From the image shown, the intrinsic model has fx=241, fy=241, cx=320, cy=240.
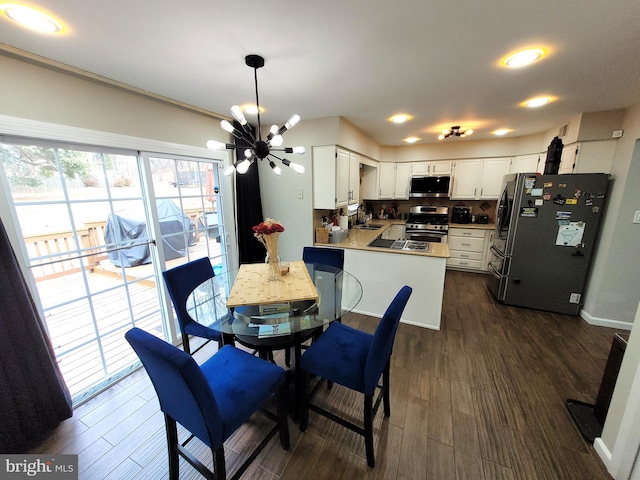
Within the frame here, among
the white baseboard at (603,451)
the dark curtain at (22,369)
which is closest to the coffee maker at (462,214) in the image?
the white baseboard at (603,451)

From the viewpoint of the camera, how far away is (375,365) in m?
1.32

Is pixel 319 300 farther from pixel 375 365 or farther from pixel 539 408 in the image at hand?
pixel 539 408

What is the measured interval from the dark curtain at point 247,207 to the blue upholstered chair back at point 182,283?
0.93 meters

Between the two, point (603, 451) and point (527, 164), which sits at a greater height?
point (527, 164)

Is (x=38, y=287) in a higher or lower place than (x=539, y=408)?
higher

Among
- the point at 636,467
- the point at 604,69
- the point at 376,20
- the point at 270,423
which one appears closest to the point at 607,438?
the point at 636,467

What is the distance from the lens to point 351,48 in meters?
1.44

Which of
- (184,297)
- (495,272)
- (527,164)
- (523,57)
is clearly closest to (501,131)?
(527,164)

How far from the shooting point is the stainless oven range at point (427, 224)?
14.7 ft

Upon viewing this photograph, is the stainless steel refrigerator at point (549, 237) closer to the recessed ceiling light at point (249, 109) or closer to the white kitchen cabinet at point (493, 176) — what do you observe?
the white kitchen cabinet at point (493, 176)

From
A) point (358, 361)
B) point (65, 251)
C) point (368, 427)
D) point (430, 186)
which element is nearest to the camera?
point (368, 427)

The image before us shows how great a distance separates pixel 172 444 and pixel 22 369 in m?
1.09

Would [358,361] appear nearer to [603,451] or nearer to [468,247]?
[603,451]

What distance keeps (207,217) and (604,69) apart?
11.9ft
